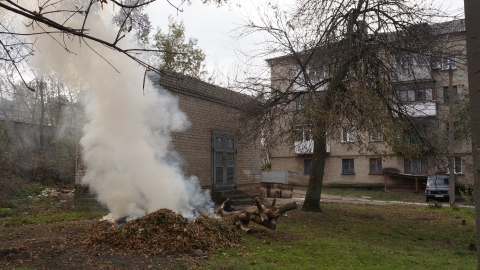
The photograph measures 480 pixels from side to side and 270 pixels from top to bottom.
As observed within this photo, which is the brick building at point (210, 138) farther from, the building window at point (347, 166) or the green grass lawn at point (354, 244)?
the building window at point (347, 166)

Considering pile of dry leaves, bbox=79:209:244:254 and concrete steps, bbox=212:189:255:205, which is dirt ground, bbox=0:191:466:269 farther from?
concrete steps, bbox=212:189:255:205

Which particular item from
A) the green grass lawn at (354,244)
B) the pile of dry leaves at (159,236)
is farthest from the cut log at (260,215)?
the pile of dry leaves at (159,236)

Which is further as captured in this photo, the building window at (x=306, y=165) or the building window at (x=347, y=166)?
the building window at (x=306, y=165)

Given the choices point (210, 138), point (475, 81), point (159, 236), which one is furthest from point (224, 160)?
point (475, 81)

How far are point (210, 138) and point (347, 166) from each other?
20404 millimetres

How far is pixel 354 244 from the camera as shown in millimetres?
8398

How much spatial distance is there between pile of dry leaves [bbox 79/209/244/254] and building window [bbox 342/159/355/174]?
25.9 meters

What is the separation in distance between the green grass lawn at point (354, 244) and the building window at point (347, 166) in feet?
60.2

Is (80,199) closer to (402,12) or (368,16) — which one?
(368,16)

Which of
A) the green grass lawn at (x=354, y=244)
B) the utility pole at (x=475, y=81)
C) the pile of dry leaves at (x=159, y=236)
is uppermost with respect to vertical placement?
the utility pole at (x=475, y=81)

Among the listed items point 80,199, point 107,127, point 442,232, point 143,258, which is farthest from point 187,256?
point 442,232

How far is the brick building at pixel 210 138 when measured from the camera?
13.4 metres

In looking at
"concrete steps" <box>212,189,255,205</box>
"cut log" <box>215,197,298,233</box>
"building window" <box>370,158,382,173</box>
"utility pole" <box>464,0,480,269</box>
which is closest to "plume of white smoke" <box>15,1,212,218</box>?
"cut log" <box>215,197,298,233</box>

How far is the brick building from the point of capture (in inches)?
527
